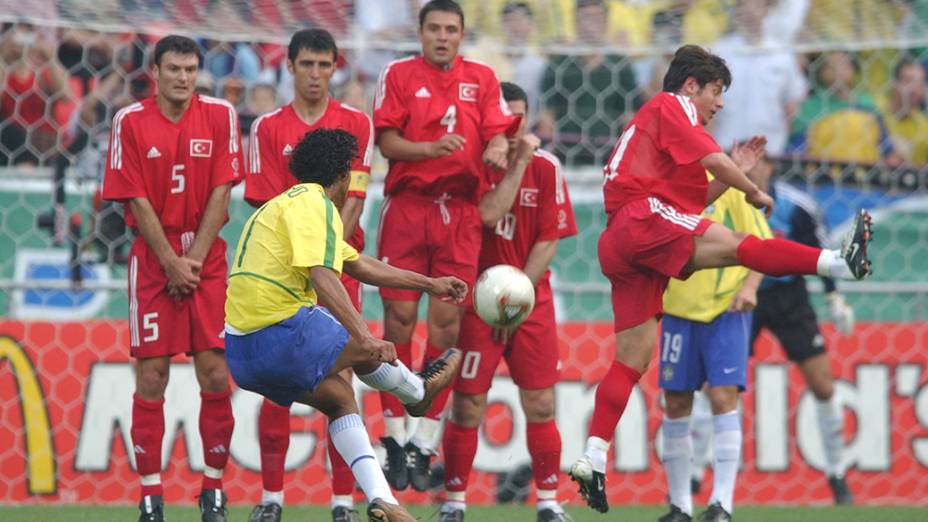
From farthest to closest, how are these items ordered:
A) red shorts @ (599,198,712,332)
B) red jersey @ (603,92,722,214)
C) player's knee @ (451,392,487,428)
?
player's knee @ (451,392,487,428)
red jersey @ (603,92,722,214)
red shorts @ (599,198,712,332)

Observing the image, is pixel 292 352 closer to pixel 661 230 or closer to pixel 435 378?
pixel 435 378

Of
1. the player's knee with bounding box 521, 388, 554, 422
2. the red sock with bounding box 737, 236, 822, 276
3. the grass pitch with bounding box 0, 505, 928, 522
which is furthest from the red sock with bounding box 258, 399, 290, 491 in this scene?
the red sock with bounding box 737, 236, 822, 276

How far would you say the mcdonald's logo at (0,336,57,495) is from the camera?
8.63m

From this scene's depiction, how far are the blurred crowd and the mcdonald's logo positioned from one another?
50.1 inches

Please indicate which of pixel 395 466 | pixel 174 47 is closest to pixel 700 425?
pixel 395 466

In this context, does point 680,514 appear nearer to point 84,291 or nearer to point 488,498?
point 488,498

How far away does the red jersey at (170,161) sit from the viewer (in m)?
6.95

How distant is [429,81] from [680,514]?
96.7 inches

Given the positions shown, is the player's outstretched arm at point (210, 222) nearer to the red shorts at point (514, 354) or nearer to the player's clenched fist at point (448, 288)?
the red shorts at point (514, 354)

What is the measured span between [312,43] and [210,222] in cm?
98

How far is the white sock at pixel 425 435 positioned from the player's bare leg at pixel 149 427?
124 centimetres

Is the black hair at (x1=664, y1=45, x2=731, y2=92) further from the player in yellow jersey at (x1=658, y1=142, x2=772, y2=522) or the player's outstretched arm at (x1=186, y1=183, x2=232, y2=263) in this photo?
the player's outstretched arm at (x1=186, y1=183, x2=232, y2=263)

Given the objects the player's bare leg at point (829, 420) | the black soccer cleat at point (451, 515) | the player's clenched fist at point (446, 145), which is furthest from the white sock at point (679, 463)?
the player's bare leg at point (829, 420)

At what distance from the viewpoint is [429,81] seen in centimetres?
724
